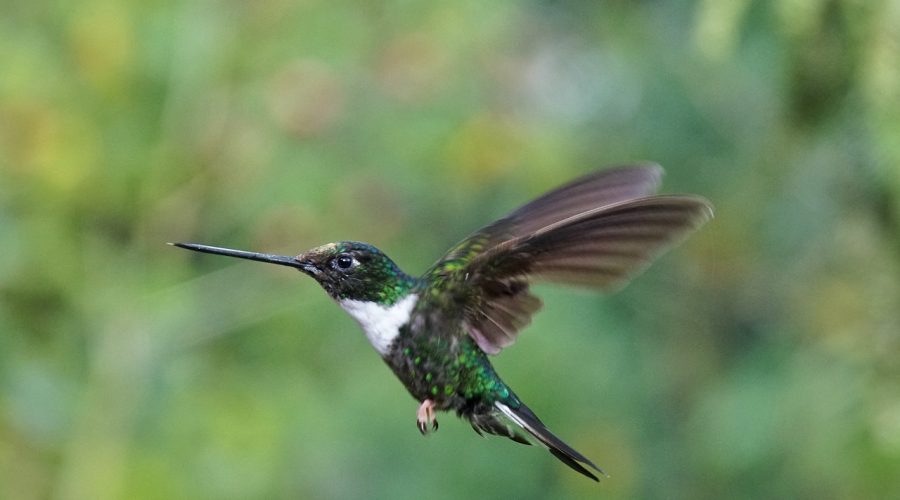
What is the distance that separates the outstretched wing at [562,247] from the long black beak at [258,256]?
19 cm

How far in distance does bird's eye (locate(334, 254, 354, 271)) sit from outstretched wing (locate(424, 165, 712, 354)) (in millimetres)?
133

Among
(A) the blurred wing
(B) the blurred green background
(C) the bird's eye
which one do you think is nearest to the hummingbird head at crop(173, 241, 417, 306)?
(C) the bird's eye

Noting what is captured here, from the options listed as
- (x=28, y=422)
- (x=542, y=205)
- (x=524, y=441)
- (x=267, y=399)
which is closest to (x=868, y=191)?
(x=542, y=205)

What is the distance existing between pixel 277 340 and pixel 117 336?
0.37 metres

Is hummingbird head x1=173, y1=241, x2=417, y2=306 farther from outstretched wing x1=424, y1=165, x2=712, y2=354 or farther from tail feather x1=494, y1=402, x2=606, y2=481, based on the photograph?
tail feather x1=494, y1=402, x2=606, y2=481

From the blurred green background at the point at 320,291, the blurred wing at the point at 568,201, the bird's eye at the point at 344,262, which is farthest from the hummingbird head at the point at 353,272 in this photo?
the blurred green background at the point at 320,291

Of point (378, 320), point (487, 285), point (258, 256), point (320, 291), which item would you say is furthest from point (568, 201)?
point (320, 291)

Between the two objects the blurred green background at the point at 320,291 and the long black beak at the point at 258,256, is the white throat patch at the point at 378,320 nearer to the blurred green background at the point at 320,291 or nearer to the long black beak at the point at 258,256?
the long black beak at the point at 258,256

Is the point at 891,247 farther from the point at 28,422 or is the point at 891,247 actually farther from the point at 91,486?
the point at 28,422

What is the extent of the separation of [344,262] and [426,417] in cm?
20

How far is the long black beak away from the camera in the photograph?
1.14m

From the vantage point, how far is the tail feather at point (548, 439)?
125 centimetres

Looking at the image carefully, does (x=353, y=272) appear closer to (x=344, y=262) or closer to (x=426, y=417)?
(x=344, y=262)

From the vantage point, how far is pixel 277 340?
9.74 ft
